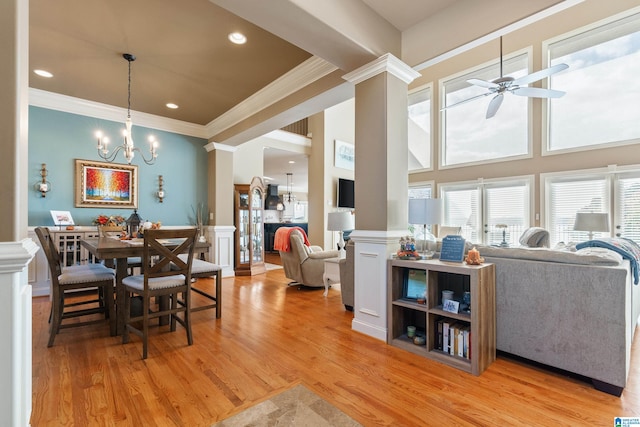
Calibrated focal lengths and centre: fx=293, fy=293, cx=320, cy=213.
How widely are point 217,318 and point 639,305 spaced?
13.0 ft

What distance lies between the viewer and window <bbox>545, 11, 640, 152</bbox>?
4934 mm

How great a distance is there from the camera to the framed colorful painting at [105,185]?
441 cm

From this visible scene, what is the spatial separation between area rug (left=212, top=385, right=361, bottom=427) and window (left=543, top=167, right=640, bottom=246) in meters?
5.99

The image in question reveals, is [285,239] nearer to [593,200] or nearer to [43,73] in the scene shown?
[43,73]

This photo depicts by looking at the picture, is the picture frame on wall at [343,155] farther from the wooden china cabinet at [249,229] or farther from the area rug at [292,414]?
the area rug at [292,414]

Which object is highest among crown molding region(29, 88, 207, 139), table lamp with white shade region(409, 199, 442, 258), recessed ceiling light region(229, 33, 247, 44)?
recessed ceiling light region(229, 33, 247, 44)

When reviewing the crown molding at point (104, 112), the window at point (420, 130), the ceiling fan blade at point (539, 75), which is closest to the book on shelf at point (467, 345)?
the ceiling fan blade at point (539, 75)

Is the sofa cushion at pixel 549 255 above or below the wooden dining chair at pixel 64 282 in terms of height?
above

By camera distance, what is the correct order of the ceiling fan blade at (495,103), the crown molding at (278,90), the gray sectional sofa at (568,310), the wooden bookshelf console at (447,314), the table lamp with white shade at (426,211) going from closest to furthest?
the gray sectional sofa at (568,310), the wooden bookshelf console at (447,314), the table lamp with white shade at (426,211), the crown molding at (278,90), the ceiling fan blade at (495,103)

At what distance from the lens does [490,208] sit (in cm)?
652

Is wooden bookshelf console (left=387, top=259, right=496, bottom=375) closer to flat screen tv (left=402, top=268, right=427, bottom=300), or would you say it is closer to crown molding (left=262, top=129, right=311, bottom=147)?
flat screen tv (left=402, top=268, right=427, bottom=300)

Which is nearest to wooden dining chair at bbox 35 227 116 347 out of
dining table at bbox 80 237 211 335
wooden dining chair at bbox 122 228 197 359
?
dining table at bbox 80 237 211 335

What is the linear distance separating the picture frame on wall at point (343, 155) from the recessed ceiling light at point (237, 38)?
16.2 feet

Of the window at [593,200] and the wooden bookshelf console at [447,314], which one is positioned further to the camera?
the window at [593,200]
